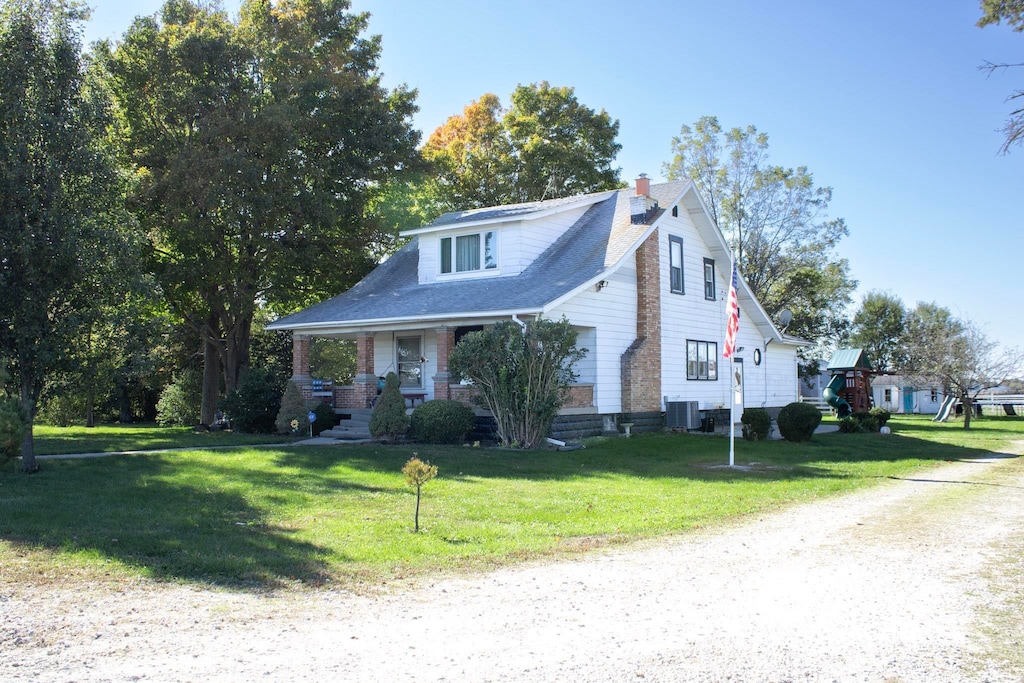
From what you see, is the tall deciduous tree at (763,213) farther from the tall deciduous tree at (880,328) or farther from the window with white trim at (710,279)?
the tall deciduous tree at (880,328)

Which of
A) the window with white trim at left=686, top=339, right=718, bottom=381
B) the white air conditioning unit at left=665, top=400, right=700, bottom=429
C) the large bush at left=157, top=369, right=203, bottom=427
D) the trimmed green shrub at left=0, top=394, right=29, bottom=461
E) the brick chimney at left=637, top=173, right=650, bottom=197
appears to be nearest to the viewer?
the trimmed green shrub at left=0, top=394, right=29, bottom=461

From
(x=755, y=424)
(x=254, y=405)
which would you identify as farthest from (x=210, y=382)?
(x=755, y=424)

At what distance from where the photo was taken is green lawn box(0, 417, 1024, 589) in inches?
316

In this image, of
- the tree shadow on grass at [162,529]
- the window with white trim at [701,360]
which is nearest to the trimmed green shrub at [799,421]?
the window with white trim at [701,360]

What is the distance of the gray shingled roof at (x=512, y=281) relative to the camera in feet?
68.6

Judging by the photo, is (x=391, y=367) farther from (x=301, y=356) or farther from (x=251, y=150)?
(x=251, y=150)

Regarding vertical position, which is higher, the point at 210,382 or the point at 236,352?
the point at 236,352

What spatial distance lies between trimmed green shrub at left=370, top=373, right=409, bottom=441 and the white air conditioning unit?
8.27 metres

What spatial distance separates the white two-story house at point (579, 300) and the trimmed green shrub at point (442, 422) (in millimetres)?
1356

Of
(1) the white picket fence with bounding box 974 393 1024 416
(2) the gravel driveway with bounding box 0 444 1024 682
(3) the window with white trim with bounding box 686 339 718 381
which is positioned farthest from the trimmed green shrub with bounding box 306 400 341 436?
(1) the white picket fence with bounding box 974 393 1024 416

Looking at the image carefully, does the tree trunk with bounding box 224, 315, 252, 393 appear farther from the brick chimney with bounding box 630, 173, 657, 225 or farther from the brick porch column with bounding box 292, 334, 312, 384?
the brick chimney with bounding box 630, 173, 657, 225

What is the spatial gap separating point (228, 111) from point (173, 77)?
6.28 ft

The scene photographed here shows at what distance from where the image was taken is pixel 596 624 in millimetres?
6203

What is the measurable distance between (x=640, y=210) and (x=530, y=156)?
15173 mm
